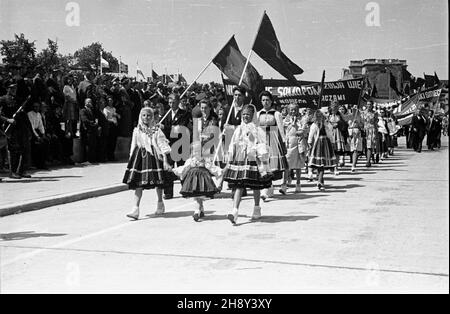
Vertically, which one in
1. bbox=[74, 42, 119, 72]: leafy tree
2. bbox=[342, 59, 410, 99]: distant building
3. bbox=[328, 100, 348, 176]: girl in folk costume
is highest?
bbox=[74, 42, 119, 72]: leafy tree

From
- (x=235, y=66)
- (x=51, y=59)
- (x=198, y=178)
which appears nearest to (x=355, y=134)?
(x=235, y=66)

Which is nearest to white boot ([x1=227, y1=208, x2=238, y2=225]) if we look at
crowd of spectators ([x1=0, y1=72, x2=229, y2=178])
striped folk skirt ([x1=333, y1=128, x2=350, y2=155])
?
crowd of spectators ([x1=0, y1=72, x2=229, y2=178])

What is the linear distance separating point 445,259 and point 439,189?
22.1 feet

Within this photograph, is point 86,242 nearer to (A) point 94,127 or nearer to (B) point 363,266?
(B) point 363,266

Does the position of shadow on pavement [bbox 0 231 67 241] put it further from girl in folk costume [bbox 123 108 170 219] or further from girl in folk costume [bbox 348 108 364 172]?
girl in folk costume [bbox 348 108 364 172]

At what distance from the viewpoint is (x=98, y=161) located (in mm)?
18375

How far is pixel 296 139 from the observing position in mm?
14023

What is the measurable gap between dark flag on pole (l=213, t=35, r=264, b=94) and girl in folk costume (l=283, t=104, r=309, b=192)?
1.09 metres

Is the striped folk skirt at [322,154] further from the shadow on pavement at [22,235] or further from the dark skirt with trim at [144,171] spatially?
the shadow on pavement at [22,235]

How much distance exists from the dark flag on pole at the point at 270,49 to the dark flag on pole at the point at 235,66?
1.59 feet

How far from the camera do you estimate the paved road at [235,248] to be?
5465 mm

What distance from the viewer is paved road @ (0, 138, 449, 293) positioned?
5.46m

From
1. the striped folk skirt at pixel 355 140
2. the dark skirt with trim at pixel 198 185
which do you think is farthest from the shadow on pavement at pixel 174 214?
the striped folk skirt at pixel 355 140

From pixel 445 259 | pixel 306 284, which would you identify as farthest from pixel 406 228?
pixel 306 284
